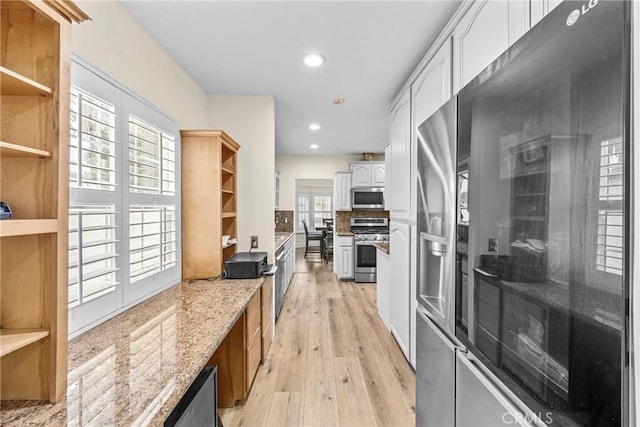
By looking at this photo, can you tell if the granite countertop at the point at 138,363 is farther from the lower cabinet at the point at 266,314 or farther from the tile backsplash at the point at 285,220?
the tile backsplash at the point at 285,220

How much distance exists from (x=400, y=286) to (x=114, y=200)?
2291 millimetres

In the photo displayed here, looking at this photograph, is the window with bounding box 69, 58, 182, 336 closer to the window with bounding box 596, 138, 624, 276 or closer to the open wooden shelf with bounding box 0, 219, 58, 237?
the open wooden shelf with bounding box 0, 219, 58, 237

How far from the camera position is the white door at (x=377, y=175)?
5656mm

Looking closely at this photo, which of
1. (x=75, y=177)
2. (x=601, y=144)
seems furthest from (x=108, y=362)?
(x=601, y=144)

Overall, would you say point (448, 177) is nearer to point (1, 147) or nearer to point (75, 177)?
point (1, 147)

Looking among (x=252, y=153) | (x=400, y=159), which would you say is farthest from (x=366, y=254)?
(x=252, y=153)

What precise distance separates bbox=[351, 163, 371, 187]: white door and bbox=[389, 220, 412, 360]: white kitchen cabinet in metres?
2.73


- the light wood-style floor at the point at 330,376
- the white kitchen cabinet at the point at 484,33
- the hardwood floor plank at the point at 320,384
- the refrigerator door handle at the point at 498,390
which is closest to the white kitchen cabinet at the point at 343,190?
the light wood-style floor at the point at 330,376

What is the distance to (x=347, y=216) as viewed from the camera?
6.06 metres

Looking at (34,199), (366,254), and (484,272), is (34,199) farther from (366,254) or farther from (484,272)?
(366,254)

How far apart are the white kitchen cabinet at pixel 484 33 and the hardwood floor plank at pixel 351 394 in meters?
2.11

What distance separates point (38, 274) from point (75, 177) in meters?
0.66

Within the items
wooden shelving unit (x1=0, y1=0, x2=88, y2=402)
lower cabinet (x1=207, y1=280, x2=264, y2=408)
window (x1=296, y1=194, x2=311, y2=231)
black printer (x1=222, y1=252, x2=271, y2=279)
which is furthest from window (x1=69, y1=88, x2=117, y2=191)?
window (x1=296, y1=194, x2=311, y2=231)

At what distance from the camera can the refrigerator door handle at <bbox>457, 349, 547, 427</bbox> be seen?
2.17 feet
